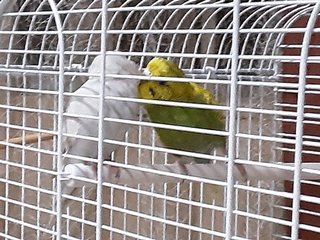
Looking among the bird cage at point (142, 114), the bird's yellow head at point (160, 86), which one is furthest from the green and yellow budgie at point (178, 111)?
the bird cage at point (142, 114)

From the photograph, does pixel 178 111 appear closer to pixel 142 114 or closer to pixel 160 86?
pixel 160 86

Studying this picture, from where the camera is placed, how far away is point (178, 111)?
0.74 m

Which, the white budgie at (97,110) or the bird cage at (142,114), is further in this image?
the bird cage at (142,114)

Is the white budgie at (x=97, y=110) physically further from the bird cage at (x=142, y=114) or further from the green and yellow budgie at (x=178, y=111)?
the bird cage at (x=142, y=114)

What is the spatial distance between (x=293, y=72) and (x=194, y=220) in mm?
357

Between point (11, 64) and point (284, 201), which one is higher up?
point (11, 64)

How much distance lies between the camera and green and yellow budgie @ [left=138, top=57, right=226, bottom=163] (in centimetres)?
70

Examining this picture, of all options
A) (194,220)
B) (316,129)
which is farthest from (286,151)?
(194,220)

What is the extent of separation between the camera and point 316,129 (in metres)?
1.16

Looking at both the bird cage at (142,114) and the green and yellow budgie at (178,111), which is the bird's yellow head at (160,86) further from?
the bird cage at (142,114)

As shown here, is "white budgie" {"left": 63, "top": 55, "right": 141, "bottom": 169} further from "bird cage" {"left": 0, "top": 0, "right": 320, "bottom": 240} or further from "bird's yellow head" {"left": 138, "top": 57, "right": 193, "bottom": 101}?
"bird cage" {"left": 0, "top": 0, "right": 320, "bottom": 240}

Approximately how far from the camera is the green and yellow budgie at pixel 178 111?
0.70m

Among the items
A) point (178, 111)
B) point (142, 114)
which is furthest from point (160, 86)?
point (142, 114)

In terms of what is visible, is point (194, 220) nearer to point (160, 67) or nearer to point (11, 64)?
point (11, 64)
